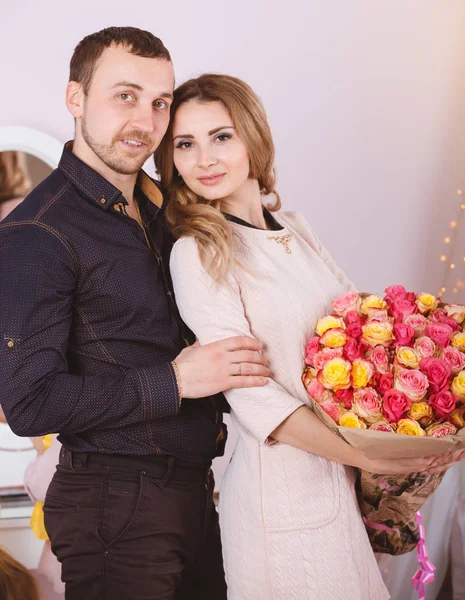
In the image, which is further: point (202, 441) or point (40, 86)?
point (40, 86)

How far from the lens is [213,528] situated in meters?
2.10

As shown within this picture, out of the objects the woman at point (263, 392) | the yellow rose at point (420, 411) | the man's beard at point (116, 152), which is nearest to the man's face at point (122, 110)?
the man's beard at point (116, 152)

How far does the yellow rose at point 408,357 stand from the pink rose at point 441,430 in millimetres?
140

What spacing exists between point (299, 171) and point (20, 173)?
1.26 metres

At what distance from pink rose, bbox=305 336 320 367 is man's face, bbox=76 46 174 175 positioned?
710mm

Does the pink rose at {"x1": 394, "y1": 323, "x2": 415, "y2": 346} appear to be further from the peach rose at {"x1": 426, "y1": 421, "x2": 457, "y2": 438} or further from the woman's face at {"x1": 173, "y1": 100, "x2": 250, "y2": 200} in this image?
the woman's face at {"x1": 173, "y1": 100, "x2": 250, "y2": 200}

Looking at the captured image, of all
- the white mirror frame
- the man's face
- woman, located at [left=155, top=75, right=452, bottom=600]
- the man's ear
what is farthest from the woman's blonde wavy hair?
the white mirror frame

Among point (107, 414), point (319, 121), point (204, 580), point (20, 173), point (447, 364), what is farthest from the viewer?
point (319, 121)

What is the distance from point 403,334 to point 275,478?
0.49m

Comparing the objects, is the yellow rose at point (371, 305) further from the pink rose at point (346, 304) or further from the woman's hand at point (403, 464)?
the woman's hand at point (403, 464)

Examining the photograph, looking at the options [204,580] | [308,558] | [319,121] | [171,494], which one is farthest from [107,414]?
[319,121]

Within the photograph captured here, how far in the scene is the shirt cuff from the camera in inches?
66.1

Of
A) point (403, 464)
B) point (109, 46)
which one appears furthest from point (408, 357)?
point (109, 46)

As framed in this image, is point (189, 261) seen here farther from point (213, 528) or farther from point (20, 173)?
point (20, 173)
